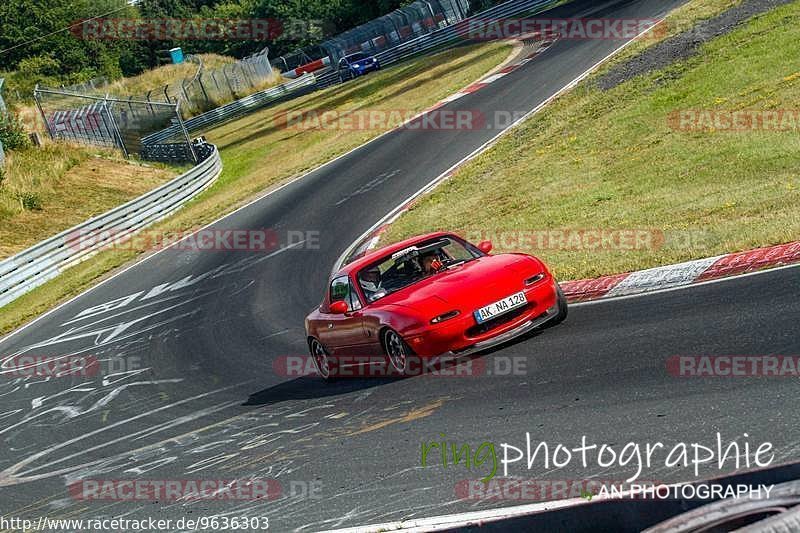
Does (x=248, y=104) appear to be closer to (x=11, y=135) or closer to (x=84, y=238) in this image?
(x=11, y=135)

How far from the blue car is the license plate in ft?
157

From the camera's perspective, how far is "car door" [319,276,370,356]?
11.0 metres

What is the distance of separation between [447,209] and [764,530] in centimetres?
1661

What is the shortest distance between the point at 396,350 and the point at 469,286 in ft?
3.36

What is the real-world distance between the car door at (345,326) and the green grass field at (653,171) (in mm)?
→ 2998

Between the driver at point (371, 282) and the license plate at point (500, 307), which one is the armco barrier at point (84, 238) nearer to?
the driver at point (371, 282)

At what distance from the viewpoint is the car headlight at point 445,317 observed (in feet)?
32.0

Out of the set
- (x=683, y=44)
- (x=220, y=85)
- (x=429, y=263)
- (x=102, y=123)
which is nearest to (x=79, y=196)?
(x=102, y=123)

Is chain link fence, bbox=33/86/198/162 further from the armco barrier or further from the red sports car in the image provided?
the red sports car

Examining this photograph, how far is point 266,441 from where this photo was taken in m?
9.62

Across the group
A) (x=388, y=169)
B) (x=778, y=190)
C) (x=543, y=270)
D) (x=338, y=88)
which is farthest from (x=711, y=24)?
(x=338, y=88)

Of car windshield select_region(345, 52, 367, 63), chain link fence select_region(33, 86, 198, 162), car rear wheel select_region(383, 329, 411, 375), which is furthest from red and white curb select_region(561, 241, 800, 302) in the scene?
car windshield select_region(345, 52, 367, 63)

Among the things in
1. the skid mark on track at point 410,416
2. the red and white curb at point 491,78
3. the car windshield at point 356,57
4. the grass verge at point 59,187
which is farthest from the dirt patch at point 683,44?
the car windshield at point 356,57

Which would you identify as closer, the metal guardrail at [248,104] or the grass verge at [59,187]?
the grass verge at [59,187]
